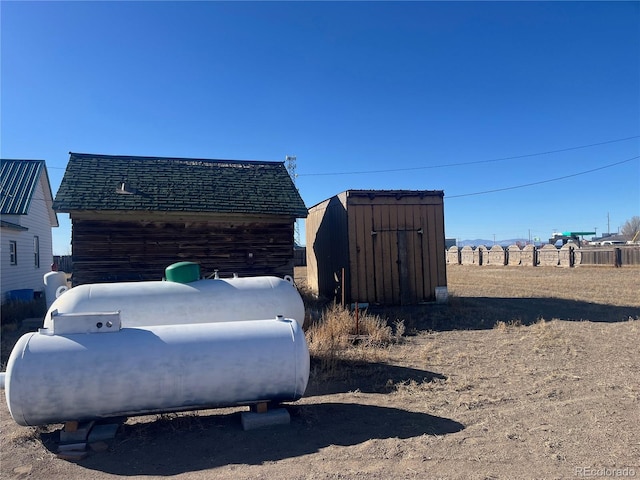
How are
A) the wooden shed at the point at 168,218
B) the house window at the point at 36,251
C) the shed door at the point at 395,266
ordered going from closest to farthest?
the wooden shed at the point at 168,218, the shed door at the point at 395,266, the house window at the point at 36,251

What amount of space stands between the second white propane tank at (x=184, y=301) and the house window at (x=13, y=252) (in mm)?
11706

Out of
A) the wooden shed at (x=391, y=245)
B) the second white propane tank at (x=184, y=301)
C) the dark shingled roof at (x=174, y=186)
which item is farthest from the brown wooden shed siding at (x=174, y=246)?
the second white propane tank at (x=184, y=301)

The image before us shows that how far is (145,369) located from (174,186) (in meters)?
8.73

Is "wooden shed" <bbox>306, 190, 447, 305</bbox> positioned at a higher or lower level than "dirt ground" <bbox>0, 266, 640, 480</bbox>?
higher

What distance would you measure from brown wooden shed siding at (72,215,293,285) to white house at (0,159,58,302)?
531 centimetres

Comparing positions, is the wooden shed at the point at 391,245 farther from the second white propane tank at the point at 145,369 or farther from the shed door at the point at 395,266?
the second white propane tank at the point at 145,369

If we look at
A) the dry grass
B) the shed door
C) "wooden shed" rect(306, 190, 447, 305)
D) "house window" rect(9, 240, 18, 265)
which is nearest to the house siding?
"house window" rect(9, 240, 18, 265)

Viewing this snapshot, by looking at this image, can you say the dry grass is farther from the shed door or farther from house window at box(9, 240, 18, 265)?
house window at box(9, 240, 18, 265)

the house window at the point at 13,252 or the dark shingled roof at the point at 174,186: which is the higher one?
the dark shingled roof at the point at 174,186

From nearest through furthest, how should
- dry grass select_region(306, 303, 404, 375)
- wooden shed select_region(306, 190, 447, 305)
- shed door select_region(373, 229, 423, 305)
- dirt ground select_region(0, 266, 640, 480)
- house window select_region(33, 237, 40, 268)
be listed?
dirt ground select_region(0, 266, 640, 480), dry grass select_region(306, 303, 404, 375), wooden shed select_region(306, 190, 447, 305), shed door select_region(373, 229, 423, 305), house window select_region(33, 237, 40, 268)

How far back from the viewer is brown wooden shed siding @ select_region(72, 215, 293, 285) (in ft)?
37.1

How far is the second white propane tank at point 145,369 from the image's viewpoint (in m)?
4.20

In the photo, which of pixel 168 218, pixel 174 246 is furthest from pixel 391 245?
pixel 168 218

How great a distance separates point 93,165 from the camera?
12.5 m
